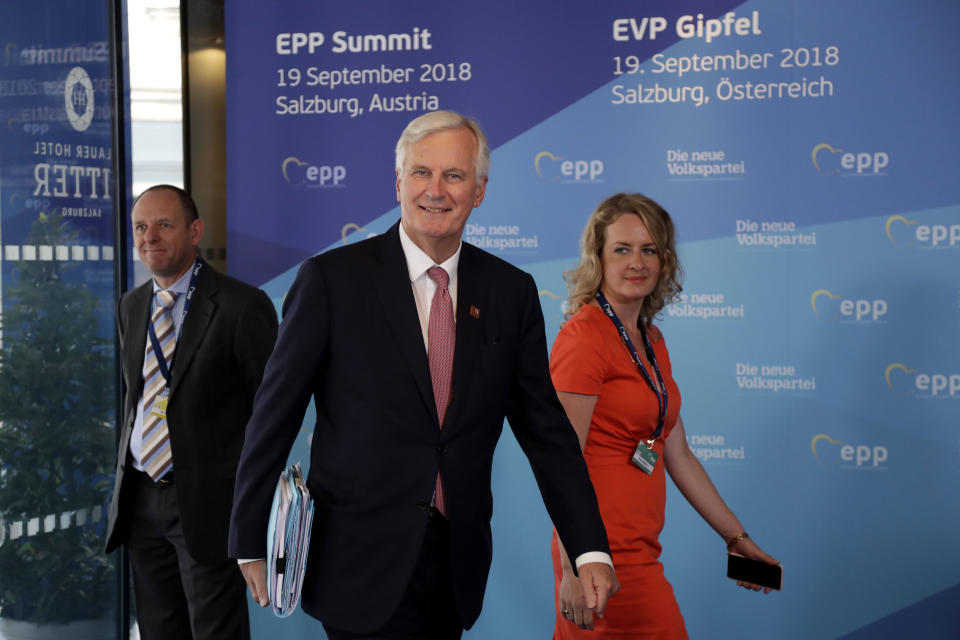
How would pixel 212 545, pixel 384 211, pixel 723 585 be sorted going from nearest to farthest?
pixel 212 545, pixel 723 585, pixel 384 211

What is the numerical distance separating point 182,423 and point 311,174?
1767 mm

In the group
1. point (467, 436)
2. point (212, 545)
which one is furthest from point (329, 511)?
point (212, 545)

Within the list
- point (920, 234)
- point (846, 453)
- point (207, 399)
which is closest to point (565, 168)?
point (920, 234)

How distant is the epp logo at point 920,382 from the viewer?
159 inches

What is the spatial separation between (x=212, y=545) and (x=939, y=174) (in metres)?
3.27

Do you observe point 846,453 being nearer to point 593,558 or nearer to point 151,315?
point 593,558

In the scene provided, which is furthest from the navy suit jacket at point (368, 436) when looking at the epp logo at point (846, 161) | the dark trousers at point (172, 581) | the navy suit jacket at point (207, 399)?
the epp logo at point (846, 161)

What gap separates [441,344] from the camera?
218 centimetres

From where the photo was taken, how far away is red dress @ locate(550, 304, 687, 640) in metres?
2.68

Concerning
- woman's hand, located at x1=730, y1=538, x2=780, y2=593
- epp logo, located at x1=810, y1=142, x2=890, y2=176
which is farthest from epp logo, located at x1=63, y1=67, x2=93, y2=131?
woman's hand, located at x1=730, y1=538, x2=780, y2=593

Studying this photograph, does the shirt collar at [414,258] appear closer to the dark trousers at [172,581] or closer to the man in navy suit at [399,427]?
the man in navy suit at [399,427]

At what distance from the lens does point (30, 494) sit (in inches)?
164

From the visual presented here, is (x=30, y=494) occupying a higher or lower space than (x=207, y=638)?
higher

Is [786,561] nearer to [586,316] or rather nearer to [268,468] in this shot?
[586,316]
